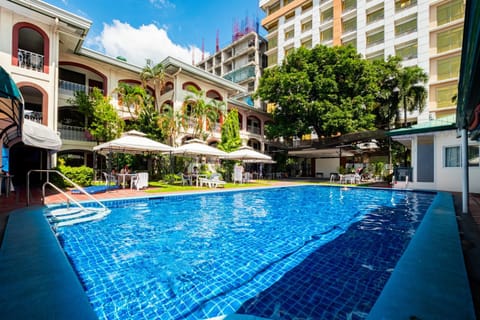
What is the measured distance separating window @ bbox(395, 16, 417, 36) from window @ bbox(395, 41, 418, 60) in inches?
58.8

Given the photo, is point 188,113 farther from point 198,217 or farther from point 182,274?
point 182,274

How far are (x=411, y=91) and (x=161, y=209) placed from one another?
74.2ft

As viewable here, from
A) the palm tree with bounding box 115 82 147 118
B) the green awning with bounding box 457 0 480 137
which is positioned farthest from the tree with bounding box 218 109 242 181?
the green awning with bounding box 457 0 480 137

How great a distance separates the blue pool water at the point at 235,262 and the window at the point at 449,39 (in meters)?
26.1

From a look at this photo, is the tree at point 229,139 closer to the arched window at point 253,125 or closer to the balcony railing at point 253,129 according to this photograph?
the balcony railing at point 253,129

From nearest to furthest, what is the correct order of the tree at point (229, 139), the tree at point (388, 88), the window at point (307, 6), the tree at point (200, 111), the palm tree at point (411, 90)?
the tree at point (200, 111) → the tree at point (229, 139) → the palm tree at point (411, 90) → the tree at point (388, 88) → the window at point (307, 6)

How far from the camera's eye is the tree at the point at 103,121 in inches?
558

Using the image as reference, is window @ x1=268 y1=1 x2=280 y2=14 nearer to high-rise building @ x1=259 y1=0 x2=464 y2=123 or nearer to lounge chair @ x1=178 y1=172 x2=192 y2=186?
high-rise building @ x1=259 y1=0 x2=464 y2=123

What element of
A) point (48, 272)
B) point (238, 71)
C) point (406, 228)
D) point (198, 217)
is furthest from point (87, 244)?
point (238, 71)

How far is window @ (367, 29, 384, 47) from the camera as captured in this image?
2633 cm

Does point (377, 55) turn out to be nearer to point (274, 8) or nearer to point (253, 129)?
point (253, 129)

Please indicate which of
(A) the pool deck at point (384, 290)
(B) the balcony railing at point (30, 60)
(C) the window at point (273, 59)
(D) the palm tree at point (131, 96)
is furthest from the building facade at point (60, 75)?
(C) the window at point (273, 59)

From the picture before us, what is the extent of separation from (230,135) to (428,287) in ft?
59.2

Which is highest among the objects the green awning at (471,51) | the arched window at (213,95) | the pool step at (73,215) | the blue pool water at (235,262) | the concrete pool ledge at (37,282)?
the arched window at (213,95)
